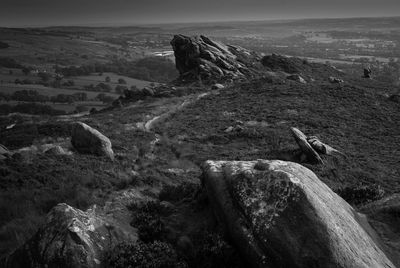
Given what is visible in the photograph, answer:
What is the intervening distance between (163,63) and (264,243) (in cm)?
18234

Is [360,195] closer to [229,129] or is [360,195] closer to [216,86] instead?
[229,129]

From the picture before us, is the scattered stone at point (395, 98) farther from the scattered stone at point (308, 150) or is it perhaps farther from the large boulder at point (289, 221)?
the large boulder at point (289, 221)

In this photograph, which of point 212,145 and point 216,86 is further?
point 216,86

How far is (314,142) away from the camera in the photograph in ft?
88.0

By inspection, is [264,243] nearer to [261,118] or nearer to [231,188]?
[231,188]

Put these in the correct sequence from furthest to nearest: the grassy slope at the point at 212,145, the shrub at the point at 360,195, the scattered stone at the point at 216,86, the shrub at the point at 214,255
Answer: the scattered stone at the point at 216,86 → the grassy slope at the point at 212,145 → the shrub at the point at 360,195 → the shrub at the point at 214,255

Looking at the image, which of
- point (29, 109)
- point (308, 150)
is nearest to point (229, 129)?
point (308, 150)

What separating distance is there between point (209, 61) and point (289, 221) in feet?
207

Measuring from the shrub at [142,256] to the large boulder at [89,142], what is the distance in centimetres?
1571

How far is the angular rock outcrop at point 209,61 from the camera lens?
219 feet

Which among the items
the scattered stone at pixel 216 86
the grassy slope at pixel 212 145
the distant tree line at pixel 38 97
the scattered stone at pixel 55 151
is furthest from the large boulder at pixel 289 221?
the distant tree line at pixel 38 97

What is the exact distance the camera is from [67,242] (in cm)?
922

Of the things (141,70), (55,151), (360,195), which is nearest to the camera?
(360,195)

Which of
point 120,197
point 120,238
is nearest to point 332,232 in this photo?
point 120,238
